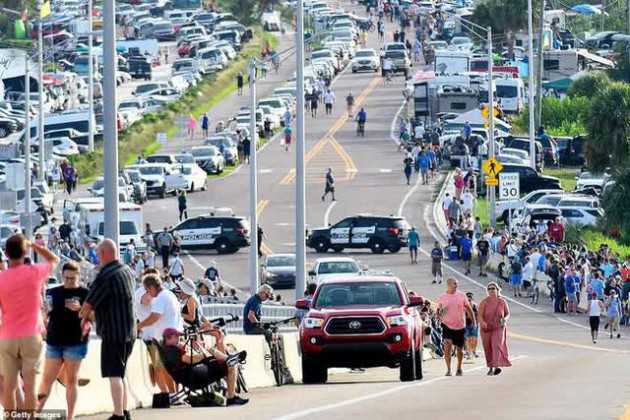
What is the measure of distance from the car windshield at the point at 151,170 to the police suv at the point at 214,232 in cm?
1165

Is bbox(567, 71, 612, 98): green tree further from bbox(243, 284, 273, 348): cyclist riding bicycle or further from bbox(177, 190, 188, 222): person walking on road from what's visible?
bbox(243, 284, 273, 348): cyclist riding bicycle

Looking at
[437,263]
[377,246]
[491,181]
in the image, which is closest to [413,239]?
[377,246]

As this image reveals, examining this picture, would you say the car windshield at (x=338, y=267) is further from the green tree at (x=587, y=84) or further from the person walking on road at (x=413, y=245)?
the green tree at (x=587, y=84)

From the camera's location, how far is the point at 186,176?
76312 mm

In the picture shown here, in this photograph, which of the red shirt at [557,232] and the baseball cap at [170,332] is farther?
the red shirt at [557,232]

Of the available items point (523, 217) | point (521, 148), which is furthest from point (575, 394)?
point (521, 148)

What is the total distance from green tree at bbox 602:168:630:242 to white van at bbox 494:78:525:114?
35.3 m

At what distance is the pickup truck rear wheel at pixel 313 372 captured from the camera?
91.9ft

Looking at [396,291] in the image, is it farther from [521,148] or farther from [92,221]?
[521,148]

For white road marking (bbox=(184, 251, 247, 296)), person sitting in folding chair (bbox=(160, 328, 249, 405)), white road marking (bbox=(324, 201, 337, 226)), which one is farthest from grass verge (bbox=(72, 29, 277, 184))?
person sitting in folding chair (bbox=(160, 328, 249, 405))

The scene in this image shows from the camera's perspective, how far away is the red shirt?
199ft

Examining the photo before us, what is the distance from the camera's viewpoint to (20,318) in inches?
695

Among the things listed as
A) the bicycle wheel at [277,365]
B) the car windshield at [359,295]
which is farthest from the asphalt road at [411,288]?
the car windshield at [359,295]

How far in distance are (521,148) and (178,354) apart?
61.3 m
